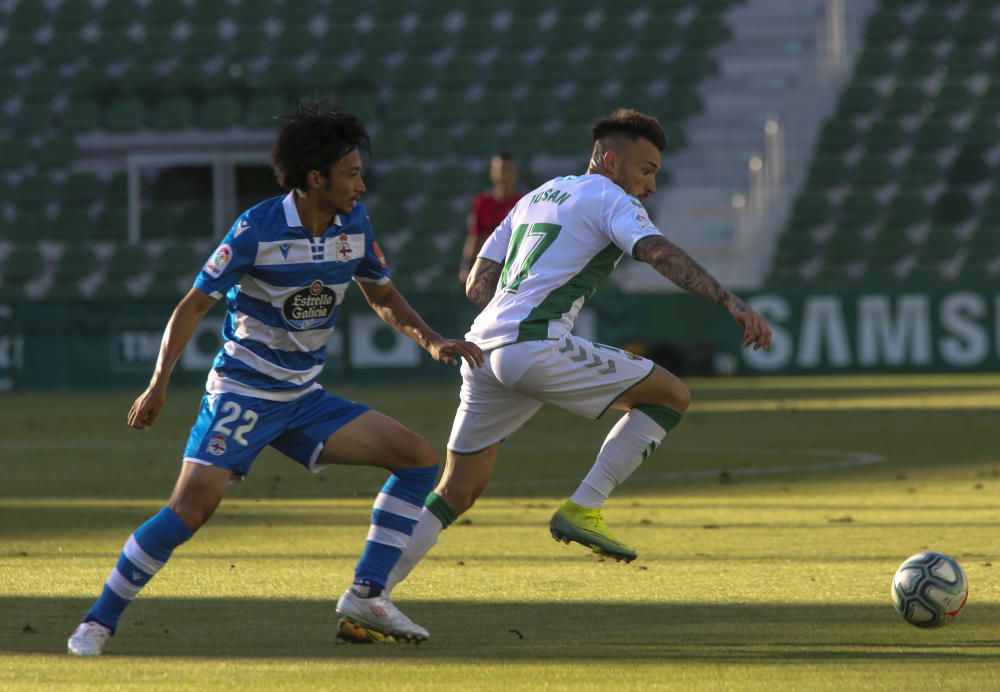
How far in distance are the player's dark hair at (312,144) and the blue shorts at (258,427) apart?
728 millimetres

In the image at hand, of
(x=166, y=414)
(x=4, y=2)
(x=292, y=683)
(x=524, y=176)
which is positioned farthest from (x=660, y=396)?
(x=4, y=2)

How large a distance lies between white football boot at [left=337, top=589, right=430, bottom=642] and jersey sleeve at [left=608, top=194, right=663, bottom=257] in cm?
152

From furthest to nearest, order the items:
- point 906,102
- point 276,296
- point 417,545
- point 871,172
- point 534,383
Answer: point 906,102 → point 871,172 → point 534,383 → point 417,545 → point 276,296

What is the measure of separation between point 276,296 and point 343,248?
0.29m

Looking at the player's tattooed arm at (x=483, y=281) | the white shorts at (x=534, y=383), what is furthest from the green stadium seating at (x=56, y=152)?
the white shorts at (x=534, y=383)

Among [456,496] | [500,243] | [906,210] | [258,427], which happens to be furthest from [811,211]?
[258,427]

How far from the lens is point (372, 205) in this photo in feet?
98.6

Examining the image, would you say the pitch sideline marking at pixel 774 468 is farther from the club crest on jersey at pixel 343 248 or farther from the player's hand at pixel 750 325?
the club crest on jersey at pixel 343 248

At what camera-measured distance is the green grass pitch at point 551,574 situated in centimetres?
531

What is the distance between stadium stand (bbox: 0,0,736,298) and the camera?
2978 cm

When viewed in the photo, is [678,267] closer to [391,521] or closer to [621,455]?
[621,455]

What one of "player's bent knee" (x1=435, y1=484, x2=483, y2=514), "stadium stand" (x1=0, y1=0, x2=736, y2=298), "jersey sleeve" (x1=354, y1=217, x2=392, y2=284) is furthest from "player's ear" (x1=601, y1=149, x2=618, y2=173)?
"stadium stand" (x1=0, y1=0, x2=736, y2=298)

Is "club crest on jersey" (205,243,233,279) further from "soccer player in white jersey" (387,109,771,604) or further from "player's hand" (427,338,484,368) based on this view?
"soccer player in white jersey" (387,109,771,604)

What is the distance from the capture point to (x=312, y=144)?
5820 millimetres
